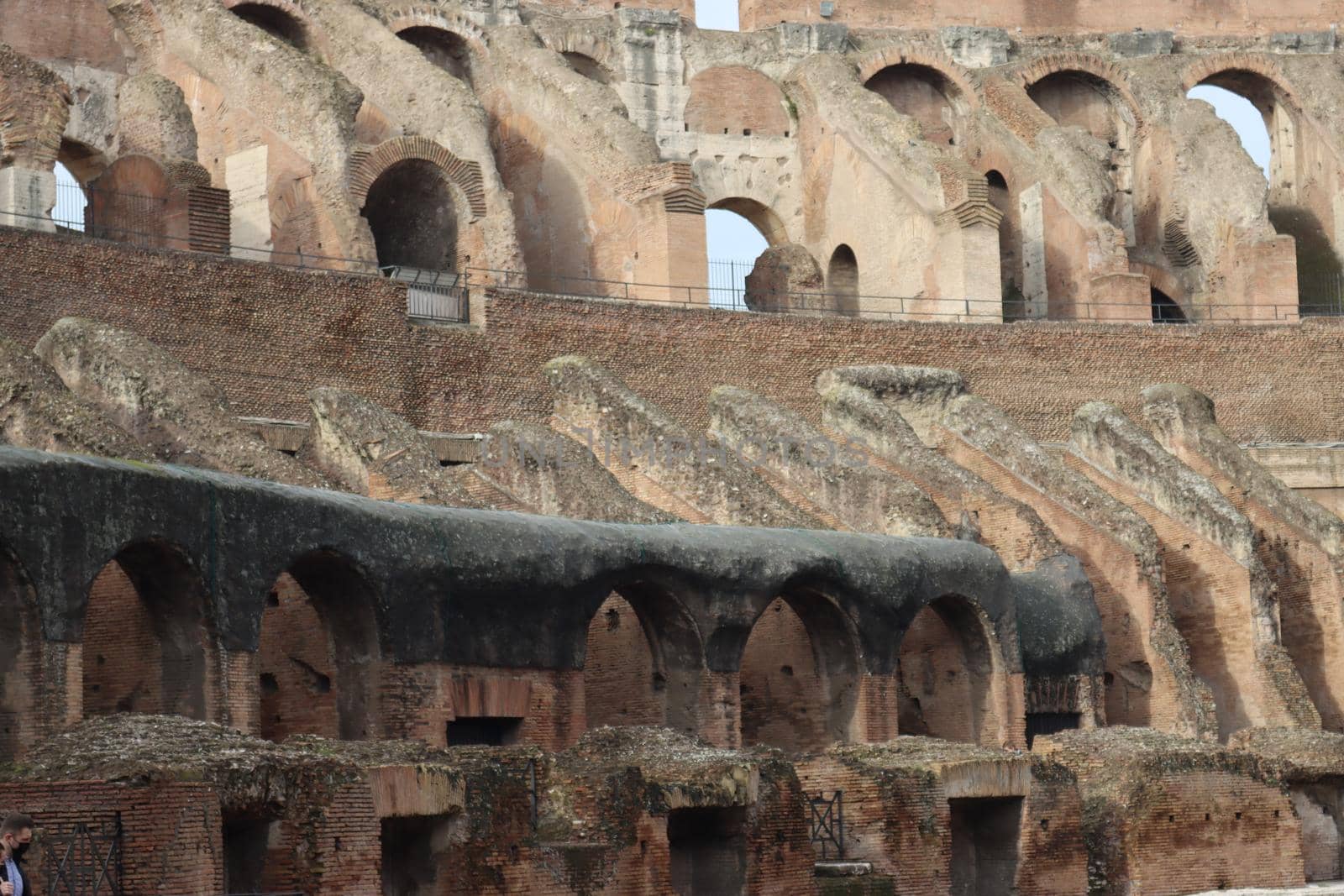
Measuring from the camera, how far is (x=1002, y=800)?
70.7ft

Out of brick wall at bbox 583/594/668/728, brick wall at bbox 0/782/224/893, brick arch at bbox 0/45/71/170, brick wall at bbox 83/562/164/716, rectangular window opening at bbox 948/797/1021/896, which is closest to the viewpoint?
brick wall at bbox 0/782/224/893

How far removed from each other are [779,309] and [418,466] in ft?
45.9

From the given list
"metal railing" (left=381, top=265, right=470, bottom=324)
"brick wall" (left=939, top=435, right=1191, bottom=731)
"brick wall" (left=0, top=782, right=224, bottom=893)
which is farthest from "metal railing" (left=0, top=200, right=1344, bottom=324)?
"brick wall" (left=0, top=782, right=224, bottom=893)

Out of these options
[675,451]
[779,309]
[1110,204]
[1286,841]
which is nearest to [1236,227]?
[1110,204]

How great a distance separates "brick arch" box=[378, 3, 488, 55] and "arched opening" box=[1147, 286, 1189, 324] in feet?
38.1

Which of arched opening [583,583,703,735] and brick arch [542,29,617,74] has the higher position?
brick arch [542,29,617,74]

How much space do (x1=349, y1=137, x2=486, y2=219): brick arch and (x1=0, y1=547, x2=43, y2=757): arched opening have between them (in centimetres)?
1467

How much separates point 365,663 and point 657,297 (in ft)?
46.7

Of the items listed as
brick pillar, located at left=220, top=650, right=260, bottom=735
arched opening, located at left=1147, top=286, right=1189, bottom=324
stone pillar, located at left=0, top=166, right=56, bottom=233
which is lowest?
brick pillar, located at left=220, top=650, right=260, bottom=735

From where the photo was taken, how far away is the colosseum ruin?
1812cm

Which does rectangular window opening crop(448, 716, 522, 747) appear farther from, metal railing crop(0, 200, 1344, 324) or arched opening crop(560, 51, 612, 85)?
arched opening crop(560, 51, 612, 85)

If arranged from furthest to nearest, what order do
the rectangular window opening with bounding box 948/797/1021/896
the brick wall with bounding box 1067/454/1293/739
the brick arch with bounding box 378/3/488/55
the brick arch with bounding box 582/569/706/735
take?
the brick arch with bounding box 378/3/488/55 → the brick wall with bounding box 1067/454/1293/739 → the brick arch with bounding box 582/569/706/735 → the rectangular window opening with bounding box 948/797/1021/896

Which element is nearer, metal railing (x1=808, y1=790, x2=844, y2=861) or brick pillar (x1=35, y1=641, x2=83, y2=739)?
brick pillar (x1=35, y1=641, x2=83, y2=739)

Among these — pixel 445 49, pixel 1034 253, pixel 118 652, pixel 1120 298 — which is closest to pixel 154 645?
pixel 118 652
